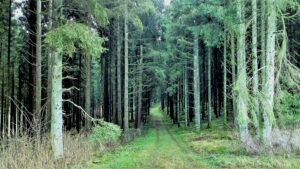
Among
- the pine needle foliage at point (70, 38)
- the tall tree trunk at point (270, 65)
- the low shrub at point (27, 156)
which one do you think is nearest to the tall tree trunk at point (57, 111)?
the low shrub at point (27, 156)

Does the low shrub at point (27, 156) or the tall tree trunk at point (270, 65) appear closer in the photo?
the low shrub at point (27, 156)

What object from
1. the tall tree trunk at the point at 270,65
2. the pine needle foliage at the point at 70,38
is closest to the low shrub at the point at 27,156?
the pine needle foliage at the point at 70,38

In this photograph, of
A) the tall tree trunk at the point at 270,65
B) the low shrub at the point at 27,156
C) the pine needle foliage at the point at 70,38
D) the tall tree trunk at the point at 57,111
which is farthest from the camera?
the tall tree trunk at the point at 270,65

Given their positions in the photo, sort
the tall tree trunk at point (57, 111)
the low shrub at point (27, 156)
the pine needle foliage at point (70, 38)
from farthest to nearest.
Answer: the tall tree trunk at point (57, 111), the pine needle foliage at point (70, 38), the low shrub at point (27, 156)

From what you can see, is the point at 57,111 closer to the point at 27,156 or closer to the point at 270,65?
the point at 27,156

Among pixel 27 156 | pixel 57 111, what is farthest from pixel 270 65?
pixel 27 156

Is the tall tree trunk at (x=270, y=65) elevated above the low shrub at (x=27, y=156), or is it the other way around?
the tall tree trunk at (x=270, y=65)

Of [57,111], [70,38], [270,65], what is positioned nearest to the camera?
[70,38]

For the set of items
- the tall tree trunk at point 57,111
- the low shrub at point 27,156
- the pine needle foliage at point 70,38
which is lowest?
the low shrub at point 27,156

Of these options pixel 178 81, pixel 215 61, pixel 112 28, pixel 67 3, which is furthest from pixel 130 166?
pixel 178 81

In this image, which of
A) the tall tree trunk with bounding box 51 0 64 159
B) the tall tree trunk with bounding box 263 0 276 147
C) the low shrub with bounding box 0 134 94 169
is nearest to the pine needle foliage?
the tall tree trunk with bounding box 51 0 64 159

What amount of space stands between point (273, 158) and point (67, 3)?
30.0 feet

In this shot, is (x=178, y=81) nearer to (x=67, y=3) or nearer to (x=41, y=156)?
(x=67, y=3)

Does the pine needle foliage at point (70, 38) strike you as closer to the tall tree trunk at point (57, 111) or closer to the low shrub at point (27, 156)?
the tall tree trunk at point (57, 111)
